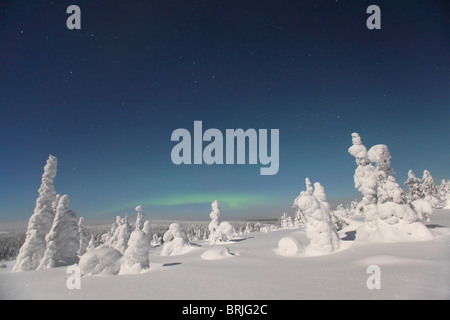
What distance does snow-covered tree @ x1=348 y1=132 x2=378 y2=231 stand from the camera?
21.9 metres

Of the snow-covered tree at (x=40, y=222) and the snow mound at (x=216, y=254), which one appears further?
the snow-covered tree at (x=40, y=222)

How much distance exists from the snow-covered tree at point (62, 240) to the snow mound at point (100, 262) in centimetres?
908

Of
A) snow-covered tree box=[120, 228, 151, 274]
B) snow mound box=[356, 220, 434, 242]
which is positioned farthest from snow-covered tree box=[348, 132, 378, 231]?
snow-covered tree box=[120, 228, 151, 274]

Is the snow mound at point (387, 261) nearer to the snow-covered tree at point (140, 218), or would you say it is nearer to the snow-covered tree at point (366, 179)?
the snow-covered tree at point (366, 179)

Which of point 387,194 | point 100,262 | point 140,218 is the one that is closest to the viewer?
point 100,262

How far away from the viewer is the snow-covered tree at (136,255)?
47.4 ft

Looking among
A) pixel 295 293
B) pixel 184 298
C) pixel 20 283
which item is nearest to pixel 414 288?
pixel 295 293

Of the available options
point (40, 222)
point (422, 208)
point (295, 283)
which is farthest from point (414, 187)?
point (40, 222)

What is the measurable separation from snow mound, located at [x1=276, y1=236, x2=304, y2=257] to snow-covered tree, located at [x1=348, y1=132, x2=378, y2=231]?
26.9 ft

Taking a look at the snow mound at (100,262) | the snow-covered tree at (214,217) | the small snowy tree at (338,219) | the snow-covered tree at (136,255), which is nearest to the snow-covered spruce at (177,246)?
the snow-covered tree at (214,217)

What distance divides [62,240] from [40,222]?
4547 millimetres

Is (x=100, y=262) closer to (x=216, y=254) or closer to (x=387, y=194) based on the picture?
(x=216, y=254)

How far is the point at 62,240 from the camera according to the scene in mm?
20688
